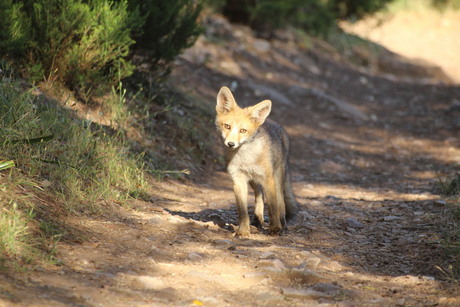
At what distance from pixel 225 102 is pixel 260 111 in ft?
1.14

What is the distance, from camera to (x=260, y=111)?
17.9 ft

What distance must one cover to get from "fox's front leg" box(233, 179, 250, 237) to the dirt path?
0.38 ft

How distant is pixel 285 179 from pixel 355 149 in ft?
16.0

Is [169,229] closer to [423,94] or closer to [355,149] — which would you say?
[355,149]

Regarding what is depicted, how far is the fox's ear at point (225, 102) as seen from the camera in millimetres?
5414

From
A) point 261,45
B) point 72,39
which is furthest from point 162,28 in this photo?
point 261,45

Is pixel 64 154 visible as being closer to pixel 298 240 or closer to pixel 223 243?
pixel 223 243

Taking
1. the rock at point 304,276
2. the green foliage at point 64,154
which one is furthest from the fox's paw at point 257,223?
the rock at point 304,276

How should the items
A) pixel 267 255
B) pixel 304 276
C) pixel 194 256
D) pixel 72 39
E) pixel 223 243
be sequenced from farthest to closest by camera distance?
1. pixel 72 39
2. pixel 223 243
3. pixel 267 255
4. pixel 194 256
5. pixel 304 276

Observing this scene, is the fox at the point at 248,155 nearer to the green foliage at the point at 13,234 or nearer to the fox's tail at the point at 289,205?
the fox's tail at the point at 289,205

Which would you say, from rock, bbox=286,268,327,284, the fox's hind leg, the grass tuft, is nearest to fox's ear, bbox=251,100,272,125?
the fox's hind leg

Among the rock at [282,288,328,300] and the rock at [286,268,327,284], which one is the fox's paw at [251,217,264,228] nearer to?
the rock at [286,268,327,284]

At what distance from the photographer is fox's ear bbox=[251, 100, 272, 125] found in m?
5.37

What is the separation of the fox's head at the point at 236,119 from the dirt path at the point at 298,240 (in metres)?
0.86
